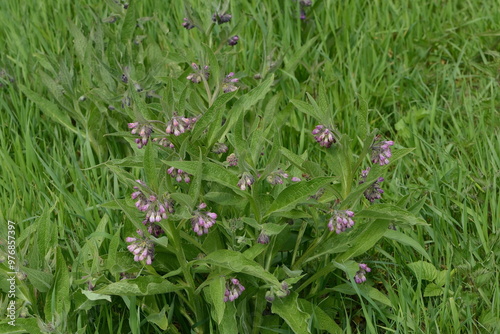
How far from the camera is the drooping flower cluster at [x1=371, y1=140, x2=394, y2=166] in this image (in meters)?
2.34

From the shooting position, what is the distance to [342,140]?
231cm

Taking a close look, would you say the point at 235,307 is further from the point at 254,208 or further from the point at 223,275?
the point at 254,208

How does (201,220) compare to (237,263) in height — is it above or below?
above

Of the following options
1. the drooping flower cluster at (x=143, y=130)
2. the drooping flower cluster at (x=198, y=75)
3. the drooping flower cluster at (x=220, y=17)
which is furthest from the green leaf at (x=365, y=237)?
the drooping flower cluster at (x=220, y=17)

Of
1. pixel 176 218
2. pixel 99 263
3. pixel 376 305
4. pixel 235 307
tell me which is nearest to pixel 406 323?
pixel 376 305

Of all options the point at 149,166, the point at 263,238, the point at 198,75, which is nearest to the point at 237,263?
the point at 263,238

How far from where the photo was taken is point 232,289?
2357mm

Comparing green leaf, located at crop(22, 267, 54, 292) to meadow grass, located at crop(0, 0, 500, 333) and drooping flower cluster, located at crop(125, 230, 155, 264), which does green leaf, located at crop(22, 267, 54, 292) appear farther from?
drooping flower cluster, located at crop(125, 230, 155, 264)

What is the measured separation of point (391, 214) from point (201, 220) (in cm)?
67

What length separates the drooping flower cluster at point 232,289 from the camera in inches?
91.4

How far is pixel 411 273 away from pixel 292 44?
203 cm

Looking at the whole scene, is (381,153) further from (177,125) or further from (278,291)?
(177,125)

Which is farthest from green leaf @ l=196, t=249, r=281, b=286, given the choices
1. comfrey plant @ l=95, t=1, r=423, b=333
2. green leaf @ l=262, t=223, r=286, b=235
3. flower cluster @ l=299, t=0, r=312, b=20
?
flower cluster @ l=299, t=0, r=312, b=20

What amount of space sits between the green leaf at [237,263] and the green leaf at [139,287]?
0.50 ft
